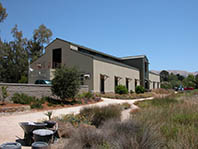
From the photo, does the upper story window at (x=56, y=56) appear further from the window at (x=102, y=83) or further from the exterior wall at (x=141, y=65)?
the exterior wall at (x=141, y=65)

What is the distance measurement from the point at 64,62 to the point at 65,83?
49.2 ft

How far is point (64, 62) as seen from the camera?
1194 inches

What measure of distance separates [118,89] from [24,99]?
58.8 ft

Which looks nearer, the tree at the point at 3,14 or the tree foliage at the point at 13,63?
the tree at the point at 3,14

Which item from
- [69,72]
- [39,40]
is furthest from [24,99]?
[39,40]

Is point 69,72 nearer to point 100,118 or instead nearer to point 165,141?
point 100,118

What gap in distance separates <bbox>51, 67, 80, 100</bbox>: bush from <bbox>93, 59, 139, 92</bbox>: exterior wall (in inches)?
417

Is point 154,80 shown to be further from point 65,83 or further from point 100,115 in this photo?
point 100,115

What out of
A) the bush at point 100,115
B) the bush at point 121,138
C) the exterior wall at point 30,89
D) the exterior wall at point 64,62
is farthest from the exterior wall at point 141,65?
the bush at point 121,138

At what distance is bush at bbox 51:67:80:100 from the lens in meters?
15.9

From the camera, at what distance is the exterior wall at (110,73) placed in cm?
2740

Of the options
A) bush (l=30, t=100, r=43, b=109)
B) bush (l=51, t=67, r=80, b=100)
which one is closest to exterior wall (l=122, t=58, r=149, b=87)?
bush (l=51, t=67, r=80, b=100)

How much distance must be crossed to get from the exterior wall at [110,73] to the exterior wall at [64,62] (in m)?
0.97

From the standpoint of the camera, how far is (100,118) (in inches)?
297
